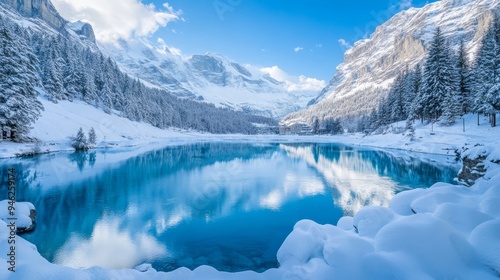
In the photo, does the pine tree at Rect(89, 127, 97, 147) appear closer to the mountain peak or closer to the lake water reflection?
the lake water reflection

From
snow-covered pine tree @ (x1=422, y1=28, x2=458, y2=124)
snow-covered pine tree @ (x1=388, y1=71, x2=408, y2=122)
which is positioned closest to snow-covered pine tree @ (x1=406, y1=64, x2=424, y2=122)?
snow-covered pine tree @ (x1=422, y1=28, x2=458, y2=124)

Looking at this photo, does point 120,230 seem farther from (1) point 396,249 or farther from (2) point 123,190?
(1) point 396,249

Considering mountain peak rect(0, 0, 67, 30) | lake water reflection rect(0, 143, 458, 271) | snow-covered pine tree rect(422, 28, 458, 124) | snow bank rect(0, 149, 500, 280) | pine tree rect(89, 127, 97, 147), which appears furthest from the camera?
mountain peak rect(0, 0, 67, 30)

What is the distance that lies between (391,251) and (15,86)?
39775 mm

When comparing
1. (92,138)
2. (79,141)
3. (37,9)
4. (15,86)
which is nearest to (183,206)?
(15,86)

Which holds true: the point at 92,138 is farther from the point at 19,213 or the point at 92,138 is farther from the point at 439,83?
the point at 439,83

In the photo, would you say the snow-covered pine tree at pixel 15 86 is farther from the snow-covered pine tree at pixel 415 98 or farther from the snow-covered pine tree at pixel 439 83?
the snow-covered pine tree at pixel 415 98

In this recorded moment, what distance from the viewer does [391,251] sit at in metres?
5.71

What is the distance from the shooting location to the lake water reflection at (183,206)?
9.25 m

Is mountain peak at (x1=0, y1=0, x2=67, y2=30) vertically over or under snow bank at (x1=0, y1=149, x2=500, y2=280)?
over

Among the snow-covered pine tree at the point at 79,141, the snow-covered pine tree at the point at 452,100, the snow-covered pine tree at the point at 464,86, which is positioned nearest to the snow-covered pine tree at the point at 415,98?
the snow-covered pine tree at the point at 452,100

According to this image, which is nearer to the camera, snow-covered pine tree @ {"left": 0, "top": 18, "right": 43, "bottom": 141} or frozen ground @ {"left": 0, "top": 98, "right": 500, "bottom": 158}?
snow-covered pine tree @ {"left": 0, "top": 18, "right": 43, "bottom": 141}

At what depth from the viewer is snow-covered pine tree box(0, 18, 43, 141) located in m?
28.7

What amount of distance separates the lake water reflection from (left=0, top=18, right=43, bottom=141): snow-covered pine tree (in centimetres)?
560
